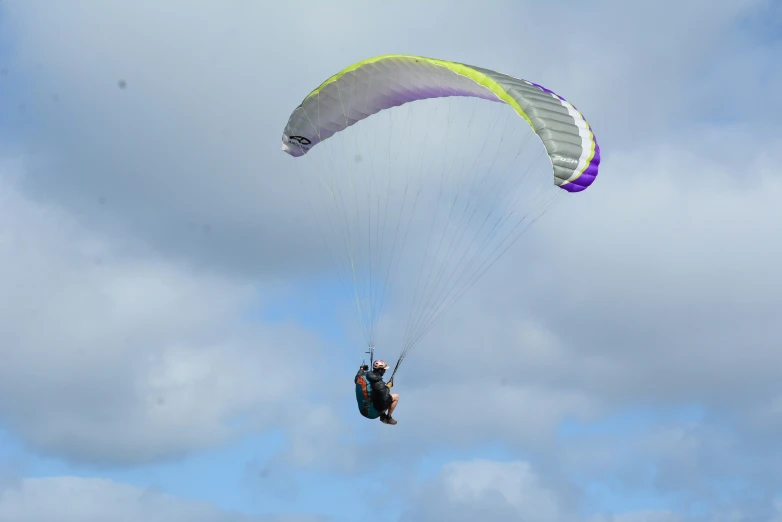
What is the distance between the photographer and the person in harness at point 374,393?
37.5 meters

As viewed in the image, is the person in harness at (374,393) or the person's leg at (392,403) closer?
the person in harness at (374,393)

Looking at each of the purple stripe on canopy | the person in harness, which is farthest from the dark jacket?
the purple stripe on canopy

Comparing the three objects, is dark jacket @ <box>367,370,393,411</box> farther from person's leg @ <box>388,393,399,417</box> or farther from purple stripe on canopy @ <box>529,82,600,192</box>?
purple stripe on canopy @ <box>529,82,600,192</box>

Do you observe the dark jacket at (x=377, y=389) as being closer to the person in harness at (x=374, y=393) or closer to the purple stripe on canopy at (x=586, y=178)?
the person in harness at (x=374, y=393)

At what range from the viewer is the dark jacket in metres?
37.5

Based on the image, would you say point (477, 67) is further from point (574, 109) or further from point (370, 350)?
point (370, 350)

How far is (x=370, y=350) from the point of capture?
37.7m

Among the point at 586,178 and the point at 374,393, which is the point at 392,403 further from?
the point at 586,178

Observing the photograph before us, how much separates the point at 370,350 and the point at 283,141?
27.4 ft

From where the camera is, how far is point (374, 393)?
37.6 metres

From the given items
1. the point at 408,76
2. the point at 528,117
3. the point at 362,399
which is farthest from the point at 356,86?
the point at 362,399

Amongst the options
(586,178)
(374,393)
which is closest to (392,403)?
(374,393)

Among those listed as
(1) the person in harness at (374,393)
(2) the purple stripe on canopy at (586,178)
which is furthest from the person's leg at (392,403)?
(2) the purple stripe on canopy at (586,178)

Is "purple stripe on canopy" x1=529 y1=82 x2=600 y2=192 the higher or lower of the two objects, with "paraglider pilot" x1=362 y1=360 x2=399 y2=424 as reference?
higher
